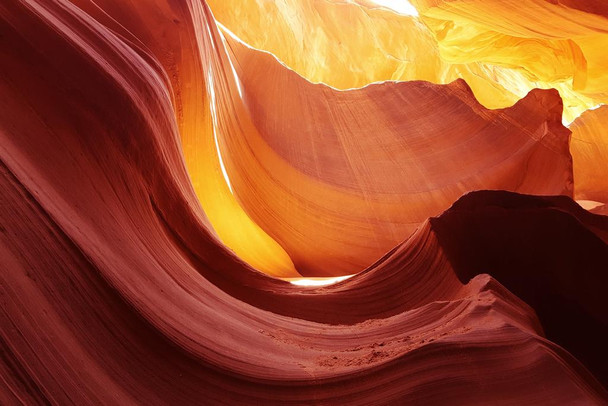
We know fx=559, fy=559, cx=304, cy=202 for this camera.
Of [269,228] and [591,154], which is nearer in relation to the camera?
[269,228]

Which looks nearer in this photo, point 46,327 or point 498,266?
point 46,327

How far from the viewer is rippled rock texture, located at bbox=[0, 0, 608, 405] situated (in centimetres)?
168

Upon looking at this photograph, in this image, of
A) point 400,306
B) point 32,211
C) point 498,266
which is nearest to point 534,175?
point 498,266

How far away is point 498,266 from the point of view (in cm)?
338

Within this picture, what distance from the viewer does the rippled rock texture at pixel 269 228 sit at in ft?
5.51

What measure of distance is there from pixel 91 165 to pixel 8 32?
23.3 inches

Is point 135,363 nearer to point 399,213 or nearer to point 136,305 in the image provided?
point 136,305

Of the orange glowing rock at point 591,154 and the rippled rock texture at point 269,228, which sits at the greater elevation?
the rippled rock texture at point 269,228

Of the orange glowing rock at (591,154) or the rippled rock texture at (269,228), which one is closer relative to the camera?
the rippled rock texture at (269,228)

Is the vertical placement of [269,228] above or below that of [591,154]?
above

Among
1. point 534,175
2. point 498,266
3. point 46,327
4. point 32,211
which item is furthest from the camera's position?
point 534,175

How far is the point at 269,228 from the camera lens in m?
5.54

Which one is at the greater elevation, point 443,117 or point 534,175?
point 443,117

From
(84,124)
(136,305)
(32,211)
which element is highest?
(84,124)
